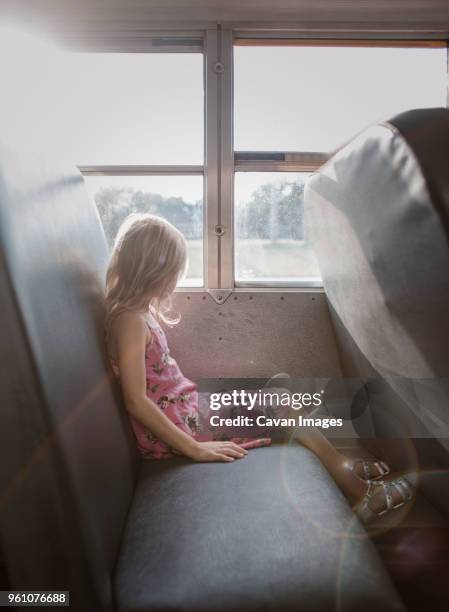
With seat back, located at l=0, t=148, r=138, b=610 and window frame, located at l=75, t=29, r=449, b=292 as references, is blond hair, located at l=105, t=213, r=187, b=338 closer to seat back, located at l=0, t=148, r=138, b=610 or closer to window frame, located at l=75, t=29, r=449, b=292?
seat back, located at l=0, t=148, r=138, b=610

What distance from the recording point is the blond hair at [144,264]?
3.86 feet

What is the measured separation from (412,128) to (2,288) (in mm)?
690

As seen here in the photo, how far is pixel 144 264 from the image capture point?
1.20m

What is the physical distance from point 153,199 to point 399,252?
1.33 metres

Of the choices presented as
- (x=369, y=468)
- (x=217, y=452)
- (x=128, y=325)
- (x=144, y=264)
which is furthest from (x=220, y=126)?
(x=369, y=468)

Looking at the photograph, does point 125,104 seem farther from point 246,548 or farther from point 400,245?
point 246,548

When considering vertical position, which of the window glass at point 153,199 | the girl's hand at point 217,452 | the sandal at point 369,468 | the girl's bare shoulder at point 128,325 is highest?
the window glass at point 153,199

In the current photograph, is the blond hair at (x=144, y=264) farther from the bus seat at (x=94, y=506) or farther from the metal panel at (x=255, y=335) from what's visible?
the metal panel at (x=255, y=335)

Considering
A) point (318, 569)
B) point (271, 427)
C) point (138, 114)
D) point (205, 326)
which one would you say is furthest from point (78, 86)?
point (318, 569)

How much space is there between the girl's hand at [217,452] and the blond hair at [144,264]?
1.42 feet

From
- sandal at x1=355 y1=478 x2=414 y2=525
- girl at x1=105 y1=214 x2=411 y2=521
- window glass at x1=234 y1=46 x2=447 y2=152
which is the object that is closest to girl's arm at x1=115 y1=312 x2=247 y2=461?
girl at x1=105 y1=214 x2=411 y2=521

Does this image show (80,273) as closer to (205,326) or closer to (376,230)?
(376,230)

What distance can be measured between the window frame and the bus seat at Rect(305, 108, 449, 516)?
55 cm

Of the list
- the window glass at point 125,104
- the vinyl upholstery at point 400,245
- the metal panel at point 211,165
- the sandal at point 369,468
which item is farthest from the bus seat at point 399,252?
the window glass at point 125,104
